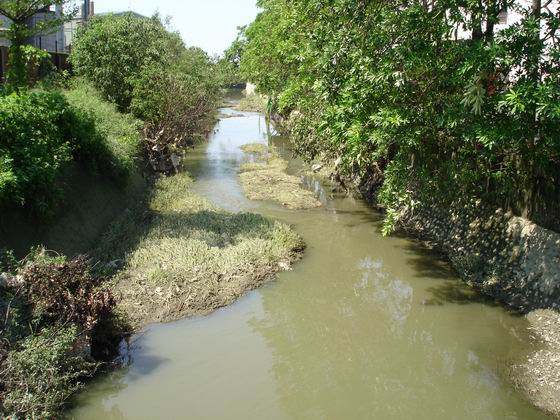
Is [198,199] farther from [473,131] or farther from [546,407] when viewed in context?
[546,407]

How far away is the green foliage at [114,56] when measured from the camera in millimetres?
20031

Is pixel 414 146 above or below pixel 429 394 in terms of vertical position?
above

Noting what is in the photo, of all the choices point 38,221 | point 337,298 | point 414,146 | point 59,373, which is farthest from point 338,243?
point 59,373

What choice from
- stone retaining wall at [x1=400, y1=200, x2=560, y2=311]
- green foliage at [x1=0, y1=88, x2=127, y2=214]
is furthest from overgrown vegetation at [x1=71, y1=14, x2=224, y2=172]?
stone retaining wall at [x1=400, y1=200, x2=560, y2=311]

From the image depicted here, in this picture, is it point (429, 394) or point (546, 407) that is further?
point (429, 394)

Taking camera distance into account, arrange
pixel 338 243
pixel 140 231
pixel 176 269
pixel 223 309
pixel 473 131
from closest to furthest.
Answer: pixel 473 131, pixel 223 309, pixel 176 269, pixel 140 231, pixel 338 243

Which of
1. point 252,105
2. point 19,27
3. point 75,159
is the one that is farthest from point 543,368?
point 252,105

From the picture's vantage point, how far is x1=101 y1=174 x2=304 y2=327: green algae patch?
953 centimetres

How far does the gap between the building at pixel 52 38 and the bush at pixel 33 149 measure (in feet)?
16.7

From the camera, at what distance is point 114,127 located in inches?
627

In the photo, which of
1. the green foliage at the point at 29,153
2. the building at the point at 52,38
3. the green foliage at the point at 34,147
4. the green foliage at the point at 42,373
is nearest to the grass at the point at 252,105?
the building at the point at 52,38

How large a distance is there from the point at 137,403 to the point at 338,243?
24.5 feet

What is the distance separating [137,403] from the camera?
7109 millimetres

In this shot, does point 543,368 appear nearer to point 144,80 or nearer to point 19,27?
point 19,27
